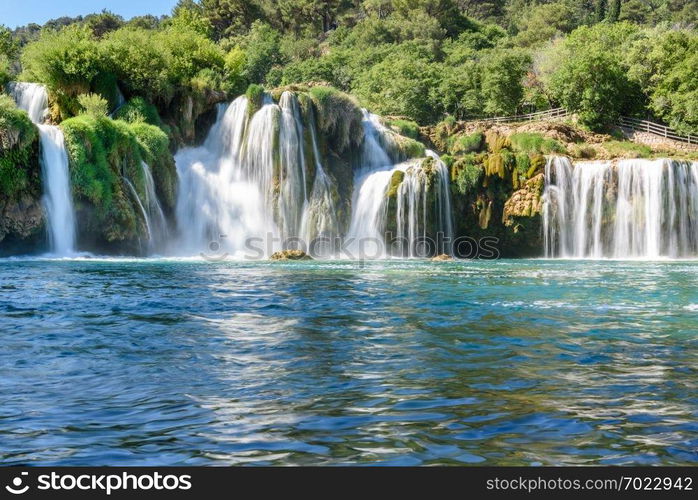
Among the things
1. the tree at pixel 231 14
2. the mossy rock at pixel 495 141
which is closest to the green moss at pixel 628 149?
the mossy rock at pixel 495 141

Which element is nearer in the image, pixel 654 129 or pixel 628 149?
pixel 628 149

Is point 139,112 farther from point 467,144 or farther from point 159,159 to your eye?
point 467,144

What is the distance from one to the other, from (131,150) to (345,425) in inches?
1121

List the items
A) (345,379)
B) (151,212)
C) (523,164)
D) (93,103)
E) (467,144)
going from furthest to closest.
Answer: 1. (467,144)
2. (523,164)
3. (93,103)
4. (151,212)
5. (345,379)

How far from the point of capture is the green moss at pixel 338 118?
128 feet

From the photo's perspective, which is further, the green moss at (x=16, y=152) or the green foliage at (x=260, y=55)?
the green foliage at (x=260, y=55)

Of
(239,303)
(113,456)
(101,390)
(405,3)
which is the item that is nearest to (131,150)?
(239,303)

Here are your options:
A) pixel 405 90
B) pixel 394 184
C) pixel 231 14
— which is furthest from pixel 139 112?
pixel 231 14

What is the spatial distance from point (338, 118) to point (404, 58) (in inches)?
801

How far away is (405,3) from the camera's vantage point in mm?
86312

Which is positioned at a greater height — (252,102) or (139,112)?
(252,102)

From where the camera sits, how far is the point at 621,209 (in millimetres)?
37719

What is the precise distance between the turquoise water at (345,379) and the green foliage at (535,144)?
1057 inches

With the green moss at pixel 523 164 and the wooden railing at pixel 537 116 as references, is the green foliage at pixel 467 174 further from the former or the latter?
the wooden railing at pixel 537 116
